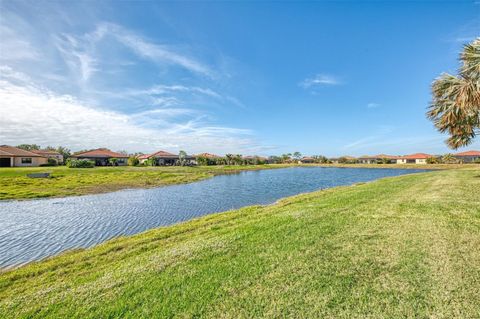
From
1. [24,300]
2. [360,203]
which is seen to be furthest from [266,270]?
[360,203]

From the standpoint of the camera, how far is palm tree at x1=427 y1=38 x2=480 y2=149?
10.8 m

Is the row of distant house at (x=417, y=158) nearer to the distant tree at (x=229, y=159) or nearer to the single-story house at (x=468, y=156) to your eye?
the single-story house at (x=468, y=156)

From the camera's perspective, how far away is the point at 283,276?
14.4ft

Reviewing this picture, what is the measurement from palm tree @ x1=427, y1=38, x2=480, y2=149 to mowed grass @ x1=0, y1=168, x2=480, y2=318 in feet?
22.3

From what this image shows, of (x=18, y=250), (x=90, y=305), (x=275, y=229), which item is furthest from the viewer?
(x=18, y=250)

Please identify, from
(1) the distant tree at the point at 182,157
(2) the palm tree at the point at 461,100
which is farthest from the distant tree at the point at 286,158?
(2) the palm tree at the point at 461,100

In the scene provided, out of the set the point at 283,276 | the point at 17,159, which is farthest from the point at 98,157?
the point at 283,276

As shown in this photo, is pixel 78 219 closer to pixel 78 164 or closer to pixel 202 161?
pixel 78 164

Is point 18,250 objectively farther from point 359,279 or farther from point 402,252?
point 402,252

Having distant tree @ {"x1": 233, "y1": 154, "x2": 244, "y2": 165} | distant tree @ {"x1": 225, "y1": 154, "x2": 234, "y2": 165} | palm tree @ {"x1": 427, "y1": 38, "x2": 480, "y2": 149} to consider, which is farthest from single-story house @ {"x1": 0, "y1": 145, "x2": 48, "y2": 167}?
palm tree @ {"x1": 427, "y1": 38, "x2": 480, "y2": 149}

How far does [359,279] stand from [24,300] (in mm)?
6413

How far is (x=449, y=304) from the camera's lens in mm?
3340

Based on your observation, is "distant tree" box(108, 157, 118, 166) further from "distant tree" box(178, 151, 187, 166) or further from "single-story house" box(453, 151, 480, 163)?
"single-story house" box(453, 151, 480, 163)

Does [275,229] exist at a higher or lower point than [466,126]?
lower
